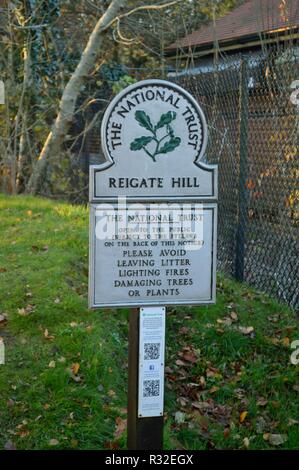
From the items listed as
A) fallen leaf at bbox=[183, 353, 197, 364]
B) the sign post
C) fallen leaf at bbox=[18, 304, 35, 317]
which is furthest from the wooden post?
fallen leaf at bbox=[18, 304, 35, 317]

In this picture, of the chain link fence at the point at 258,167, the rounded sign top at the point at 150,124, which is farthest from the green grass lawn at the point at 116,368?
the rounded sign top at the point at 150,124

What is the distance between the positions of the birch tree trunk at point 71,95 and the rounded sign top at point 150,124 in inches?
320

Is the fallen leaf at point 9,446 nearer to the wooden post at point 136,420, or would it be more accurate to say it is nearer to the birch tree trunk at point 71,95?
the wooden post at point 136,420

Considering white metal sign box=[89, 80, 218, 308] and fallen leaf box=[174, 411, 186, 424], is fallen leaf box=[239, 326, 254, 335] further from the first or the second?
white metal sign box=[89, 80, 218, 308]

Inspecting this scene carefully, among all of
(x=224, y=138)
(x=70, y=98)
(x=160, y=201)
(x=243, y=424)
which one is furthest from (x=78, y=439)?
(x=70, y=98)

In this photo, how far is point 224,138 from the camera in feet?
24.1

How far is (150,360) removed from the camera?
150 inches

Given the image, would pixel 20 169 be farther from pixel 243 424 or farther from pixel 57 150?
pixel 243 424

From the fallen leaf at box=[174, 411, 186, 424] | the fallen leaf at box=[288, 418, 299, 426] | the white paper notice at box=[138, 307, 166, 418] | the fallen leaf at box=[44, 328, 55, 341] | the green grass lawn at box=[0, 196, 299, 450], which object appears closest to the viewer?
the white paper notice at box=[138, 307, 166, 418]

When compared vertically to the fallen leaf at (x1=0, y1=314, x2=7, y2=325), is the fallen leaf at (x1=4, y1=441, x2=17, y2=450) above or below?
below

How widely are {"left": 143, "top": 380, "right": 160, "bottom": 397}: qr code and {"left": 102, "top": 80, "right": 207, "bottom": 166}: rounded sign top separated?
1234mm

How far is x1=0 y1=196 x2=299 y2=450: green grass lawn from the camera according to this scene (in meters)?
4.29

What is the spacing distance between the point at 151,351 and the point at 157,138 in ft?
3.90

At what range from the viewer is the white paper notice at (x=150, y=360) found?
378 cm
